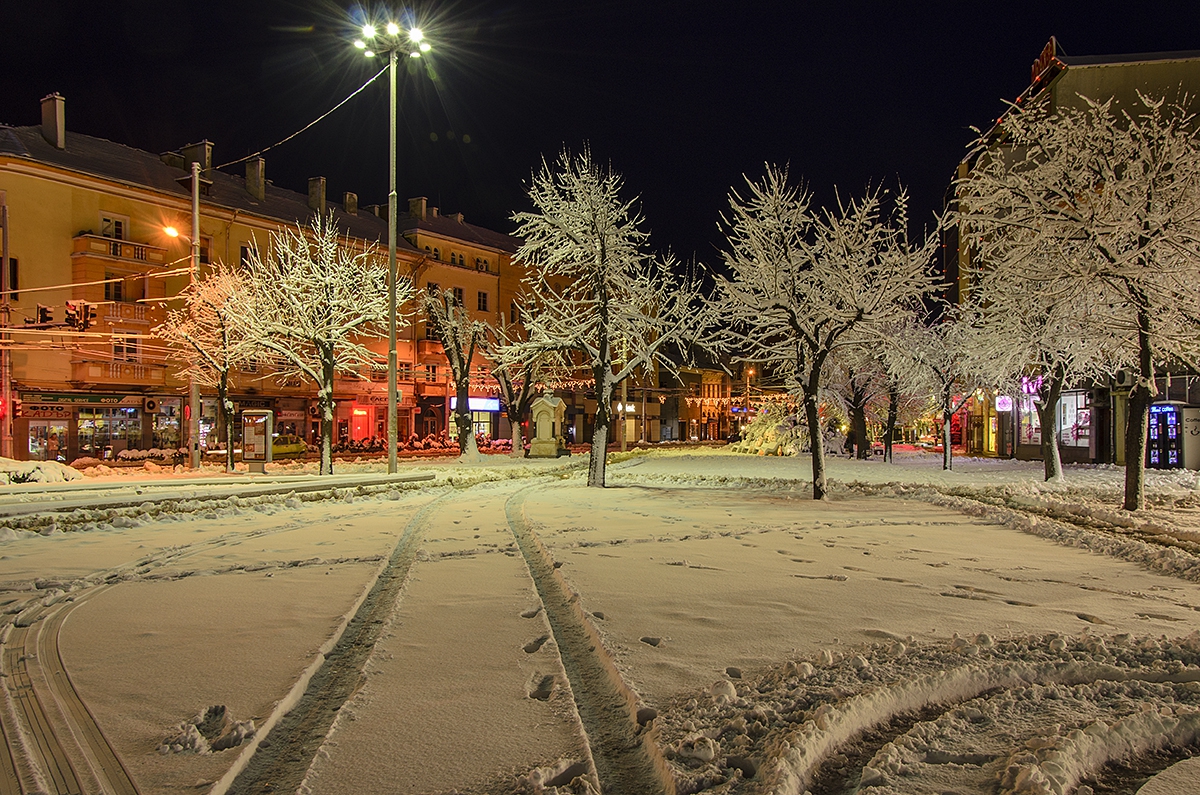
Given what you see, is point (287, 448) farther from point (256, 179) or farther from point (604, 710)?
point (604, 710)

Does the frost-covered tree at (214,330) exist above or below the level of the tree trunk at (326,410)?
above

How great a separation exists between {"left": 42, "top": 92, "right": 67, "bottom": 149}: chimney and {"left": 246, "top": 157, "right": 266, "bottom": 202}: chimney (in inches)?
415

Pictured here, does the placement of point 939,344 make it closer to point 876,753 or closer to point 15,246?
point 876,753

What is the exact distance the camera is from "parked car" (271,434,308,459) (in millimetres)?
36781

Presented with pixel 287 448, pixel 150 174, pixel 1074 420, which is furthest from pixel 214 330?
pixel 1074 420

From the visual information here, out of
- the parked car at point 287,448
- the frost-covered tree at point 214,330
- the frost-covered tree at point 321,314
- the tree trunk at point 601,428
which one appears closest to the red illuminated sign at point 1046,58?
the tree trunk at point 601,428

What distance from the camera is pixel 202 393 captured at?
136 ft

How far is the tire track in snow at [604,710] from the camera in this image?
3585mm

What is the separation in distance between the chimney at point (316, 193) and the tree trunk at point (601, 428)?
37.2 m

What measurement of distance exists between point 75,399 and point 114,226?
361 inches

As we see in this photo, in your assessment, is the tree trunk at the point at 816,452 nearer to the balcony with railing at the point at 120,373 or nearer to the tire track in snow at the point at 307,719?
the tire track in snow at the point at 307,719

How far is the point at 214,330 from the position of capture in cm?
3127

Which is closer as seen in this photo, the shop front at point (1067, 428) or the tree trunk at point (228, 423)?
Result: the tree trunk at point (228, 423)

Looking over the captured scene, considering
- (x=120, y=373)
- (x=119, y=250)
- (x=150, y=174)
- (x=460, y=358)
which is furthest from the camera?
(x=150, y=174)
